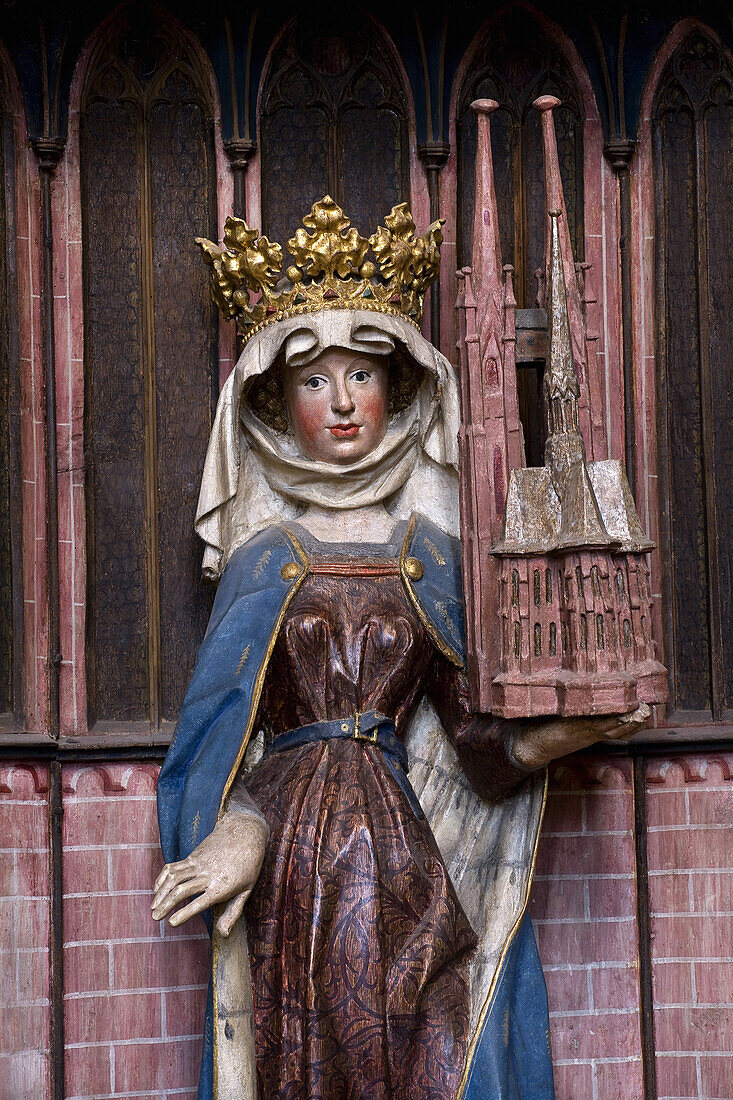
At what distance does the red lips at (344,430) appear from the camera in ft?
14.3

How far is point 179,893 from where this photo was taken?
3.69 metres

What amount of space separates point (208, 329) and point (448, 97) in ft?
3.17

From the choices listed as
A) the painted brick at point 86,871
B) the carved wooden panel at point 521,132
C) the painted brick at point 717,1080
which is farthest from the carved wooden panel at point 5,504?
the painted brick at point 717,1080

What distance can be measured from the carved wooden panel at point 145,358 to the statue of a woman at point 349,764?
1.34 ft

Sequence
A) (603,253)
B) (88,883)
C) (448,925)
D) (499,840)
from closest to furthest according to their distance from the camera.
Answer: (448,925) < (499,840) < (88,883) < (603,253)

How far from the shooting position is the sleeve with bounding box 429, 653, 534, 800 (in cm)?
404

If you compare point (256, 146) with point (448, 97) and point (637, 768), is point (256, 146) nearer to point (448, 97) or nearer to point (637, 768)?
point (448, 97)

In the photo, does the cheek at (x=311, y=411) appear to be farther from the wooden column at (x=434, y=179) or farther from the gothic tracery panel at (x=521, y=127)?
the gothic tracery panel at (x=521, y=127)

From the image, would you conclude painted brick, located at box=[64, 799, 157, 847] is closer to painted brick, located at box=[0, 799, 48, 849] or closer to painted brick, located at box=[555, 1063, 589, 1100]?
painted brick, located at box=[0, 799, 48, 849]

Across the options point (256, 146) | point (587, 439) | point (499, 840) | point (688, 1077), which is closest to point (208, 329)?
point (256, 146)

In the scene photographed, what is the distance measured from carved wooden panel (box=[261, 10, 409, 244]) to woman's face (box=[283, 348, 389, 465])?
76 centimetres

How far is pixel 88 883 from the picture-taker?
15.3ft

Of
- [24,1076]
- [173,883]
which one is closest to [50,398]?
[173,883]

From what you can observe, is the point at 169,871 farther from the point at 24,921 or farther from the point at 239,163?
the point at 239,163
